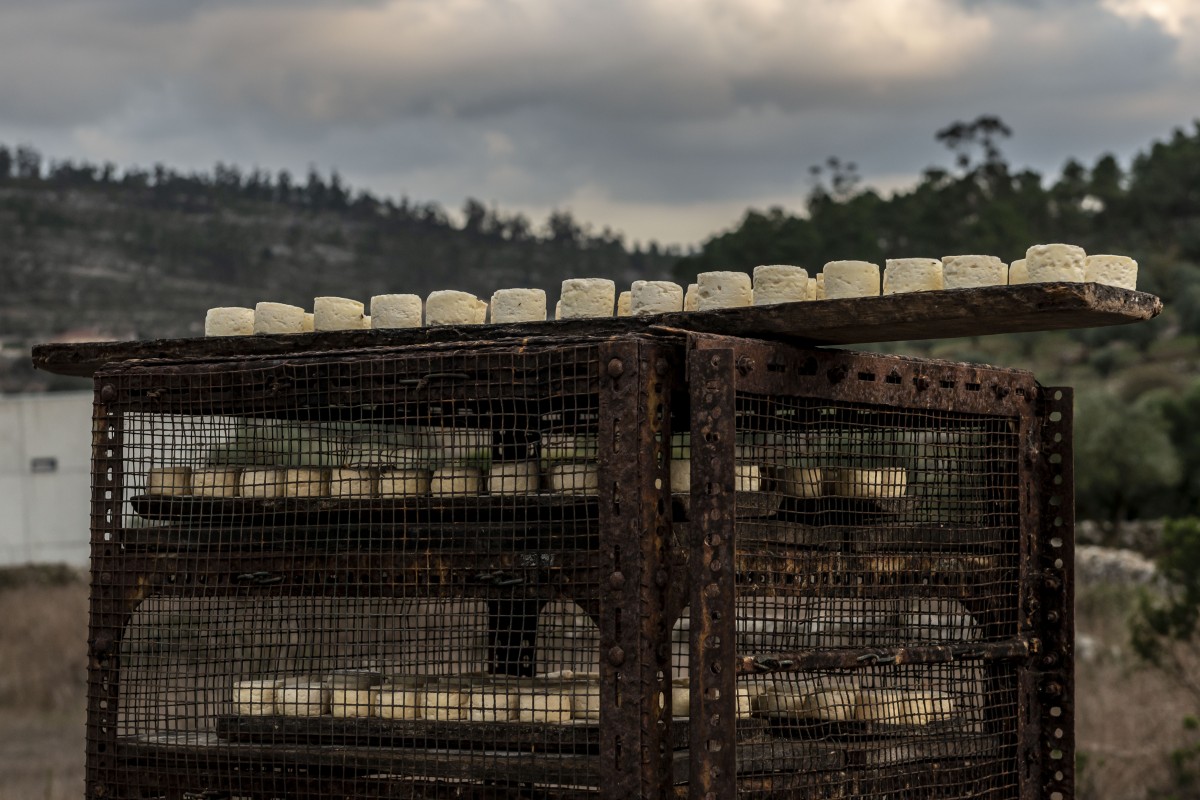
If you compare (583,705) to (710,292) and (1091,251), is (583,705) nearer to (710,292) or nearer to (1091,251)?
(710,292)

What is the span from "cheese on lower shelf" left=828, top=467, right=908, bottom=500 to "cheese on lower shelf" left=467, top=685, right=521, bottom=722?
137 cm

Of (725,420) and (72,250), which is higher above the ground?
(72,250)

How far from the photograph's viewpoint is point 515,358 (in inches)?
194

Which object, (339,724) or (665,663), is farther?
(339,724)

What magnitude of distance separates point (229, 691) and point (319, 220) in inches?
2820

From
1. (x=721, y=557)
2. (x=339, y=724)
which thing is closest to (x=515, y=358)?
(x=721, y=557)

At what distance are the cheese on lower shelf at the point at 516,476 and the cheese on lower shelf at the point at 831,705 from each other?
1220 mm

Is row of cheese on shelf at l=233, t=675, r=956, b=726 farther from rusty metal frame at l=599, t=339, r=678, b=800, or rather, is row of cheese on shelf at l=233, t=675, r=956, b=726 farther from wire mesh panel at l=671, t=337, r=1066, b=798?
rusty metal frame at l=599, t=339, r=678, b=800

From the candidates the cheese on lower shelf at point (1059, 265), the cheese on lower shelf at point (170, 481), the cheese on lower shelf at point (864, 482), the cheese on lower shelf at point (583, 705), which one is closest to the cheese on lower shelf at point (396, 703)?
the cheese on lower shelf at point (583, 705)

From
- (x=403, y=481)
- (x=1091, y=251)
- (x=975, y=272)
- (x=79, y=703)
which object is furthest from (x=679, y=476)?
(x=1091, y=251)

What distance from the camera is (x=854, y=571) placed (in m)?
5.25

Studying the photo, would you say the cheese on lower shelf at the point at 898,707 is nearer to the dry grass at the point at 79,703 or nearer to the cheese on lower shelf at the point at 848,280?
the cheese on lower shelf at the point at 848,280

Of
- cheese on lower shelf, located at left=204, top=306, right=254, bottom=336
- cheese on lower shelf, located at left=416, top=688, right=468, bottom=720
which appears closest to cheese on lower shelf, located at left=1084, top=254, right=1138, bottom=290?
cheese on lower shelf, located at left=416, top=688, right=468, bottom=720

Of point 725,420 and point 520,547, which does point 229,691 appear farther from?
point 725,420
